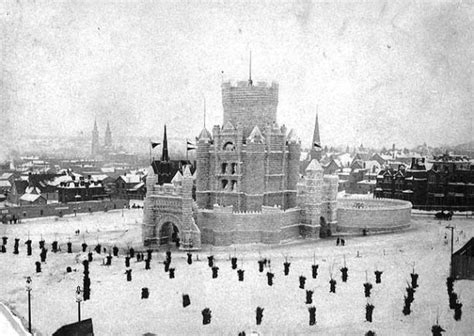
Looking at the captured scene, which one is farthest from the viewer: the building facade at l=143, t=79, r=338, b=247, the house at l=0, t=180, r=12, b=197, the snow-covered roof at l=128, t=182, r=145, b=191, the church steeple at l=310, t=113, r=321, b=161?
the snow-covered roof at l=128, t=182, r=145, b=191

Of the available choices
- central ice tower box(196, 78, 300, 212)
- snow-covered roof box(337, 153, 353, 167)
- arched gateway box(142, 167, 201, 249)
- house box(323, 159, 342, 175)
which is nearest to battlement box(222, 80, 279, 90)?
central ice tower box(196, 78, 300, 212)

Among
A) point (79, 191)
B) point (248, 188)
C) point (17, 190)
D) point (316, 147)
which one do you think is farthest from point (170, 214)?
point (17, 190)

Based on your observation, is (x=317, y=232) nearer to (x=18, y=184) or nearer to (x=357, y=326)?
(x=357, y=326)

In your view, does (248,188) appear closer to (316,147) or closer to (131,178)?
(316,147)

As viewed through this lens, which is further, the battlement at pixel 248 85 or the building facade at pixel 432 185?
the building facade at pixel 432 185

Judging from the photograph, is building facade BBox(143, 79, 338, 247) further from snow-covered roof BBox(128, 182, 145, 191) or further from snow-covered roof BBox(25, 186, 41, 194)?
snow-covered roof BBox(128, 182, 145, 191)

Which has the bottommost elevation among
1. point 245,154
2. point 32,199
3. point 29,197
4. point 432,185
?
point 32,199

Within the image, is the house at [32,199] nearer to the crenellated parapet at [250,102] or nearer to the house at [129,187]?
the house at [129,187]

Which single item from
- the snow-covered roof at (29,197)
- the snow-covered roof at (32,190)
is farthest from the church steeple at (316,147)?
the snow-covered roof at (32,190)

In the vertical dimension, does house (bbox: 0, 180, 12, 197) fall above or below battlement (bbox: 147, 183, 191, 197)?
below
